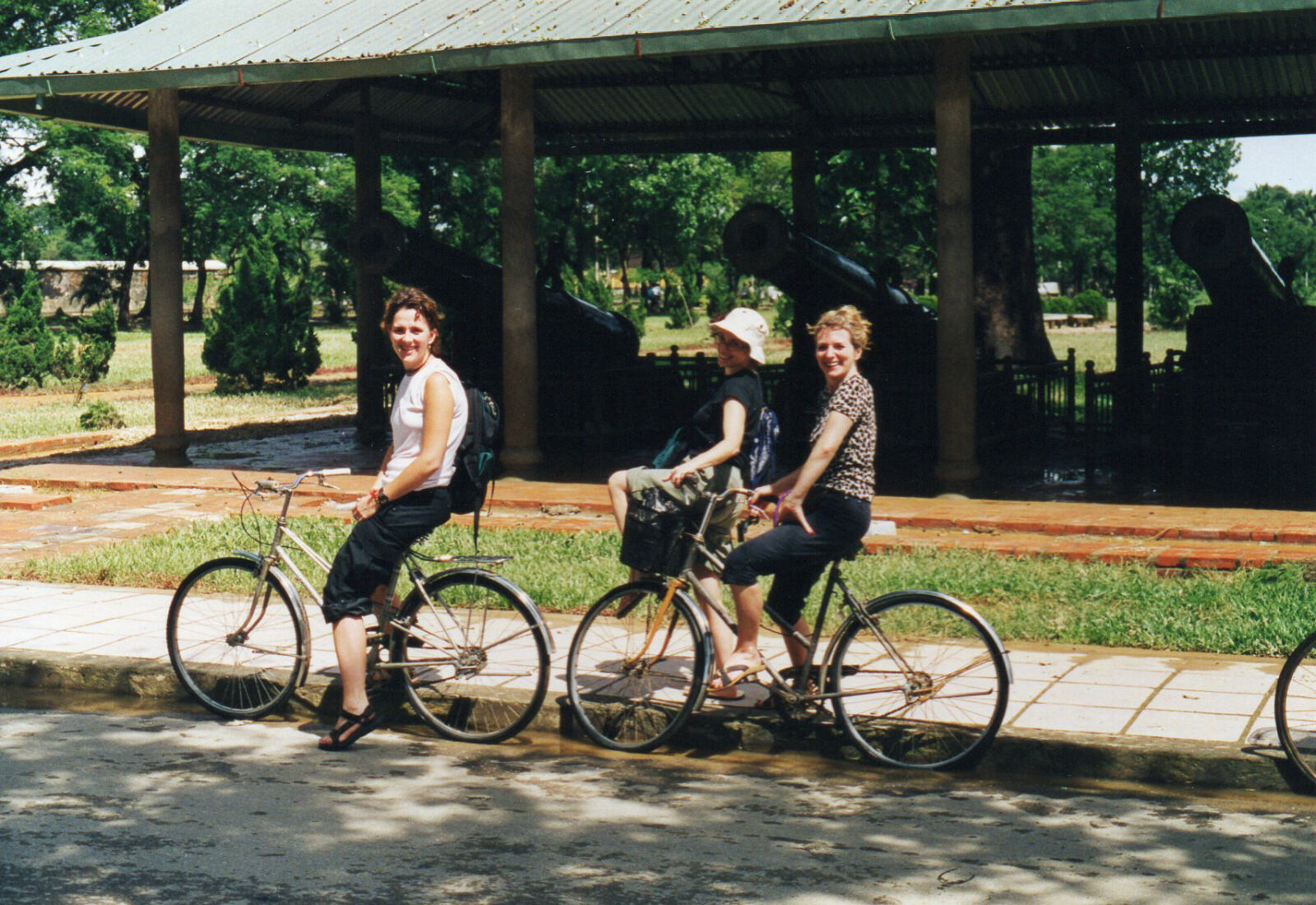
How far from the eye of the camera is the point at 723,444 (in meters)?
6.69

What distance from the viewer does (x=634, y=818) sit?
5.77 metres

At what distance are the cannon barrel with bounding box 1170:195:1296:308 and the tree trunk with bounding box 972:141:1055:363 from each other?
831 cm

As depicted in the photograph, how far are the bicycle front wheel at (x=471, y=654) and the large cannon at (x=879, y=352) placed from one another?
7.76 meters

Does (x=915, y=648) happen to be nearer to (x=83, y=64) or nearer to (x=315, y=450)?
(x=83, y=64)

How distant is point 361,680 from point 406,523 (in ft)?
2.31

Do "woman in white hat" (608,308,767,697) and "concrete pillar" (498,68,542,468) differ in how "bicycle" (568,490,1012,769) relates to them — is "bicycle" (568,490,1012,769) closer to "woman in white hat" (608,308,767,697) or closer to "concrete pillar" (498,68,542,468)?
"woman in white hat" (608,308,767,697)

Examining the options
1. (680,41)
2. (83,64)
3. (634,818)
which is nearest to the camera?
(634,818)

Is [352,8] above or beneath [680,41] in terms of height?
above

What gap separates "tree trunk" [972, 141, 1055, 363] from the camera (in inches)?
901

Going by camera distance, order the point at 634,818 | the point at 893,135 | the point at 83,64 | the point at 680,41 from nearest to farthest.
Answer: the point at 634,818 < the point at 680,41 < the point at 83,64 < the point at 893,135

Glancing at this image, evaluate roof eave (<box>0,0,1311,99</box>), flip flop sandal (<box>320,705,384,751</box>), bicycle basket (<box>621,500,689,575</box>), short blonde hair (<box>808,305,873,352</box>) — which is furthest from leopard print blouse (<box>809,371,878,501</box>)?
roof eave (<box>0,0,1311,99</box>)

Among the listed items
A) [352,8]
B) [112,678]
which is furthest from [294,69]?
[112,678]

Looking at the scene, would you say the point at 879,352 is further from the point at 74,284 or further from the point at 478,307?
the point at 74,284

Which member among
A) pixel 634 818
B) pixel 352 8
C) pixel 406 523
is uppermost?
pixel 352 8
